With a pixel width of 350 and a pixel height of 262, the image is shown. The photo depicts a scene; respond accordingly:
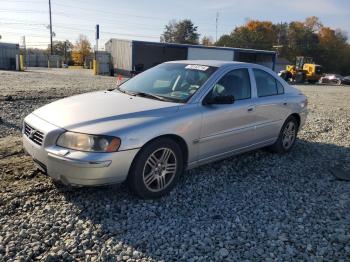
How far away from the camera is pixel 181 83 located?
15.8 feet

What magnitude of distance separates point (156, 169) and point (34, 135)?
1.41 meters

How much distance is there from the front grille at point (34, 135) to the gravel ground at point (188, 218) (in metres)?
0.62

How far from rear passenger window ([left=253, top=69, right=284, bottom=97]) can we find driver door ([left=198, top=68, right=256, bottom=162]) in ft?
0.88

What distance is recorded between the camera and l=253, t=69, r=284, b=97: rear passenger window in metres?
5.60

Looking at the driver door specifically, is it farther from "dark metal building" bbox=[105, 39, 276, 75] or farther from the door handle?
"dark metal building" bbox=[105, 39, 276, 75]

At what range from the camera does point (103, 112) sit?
4.00 metres

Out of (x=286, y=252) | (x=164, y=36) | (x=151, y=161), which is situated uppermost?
(x=164, y=36)

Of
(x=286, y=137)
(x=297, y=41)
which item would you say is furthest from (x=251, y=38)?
(x=286, y=137)

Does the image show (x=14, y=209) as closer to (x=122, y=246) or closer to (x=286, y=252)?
(x=122, y=246)

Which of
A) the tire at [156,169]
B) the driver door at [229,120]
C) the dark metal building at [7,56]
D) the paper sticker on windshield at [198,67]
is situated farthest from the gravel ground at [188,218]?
the dark metal building at [7,56]

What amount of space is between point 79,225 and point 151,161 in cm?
104

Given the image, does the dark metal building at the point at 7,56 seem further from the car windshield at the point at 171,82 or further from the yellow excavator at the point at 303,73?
the car windshield at the point at 171,82

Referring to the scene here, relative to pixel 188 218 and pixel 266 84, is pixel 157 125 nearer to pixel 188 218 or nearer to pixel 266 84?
pixel 188 218

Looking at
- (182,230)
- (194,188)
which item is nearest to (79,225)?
(182,230)
